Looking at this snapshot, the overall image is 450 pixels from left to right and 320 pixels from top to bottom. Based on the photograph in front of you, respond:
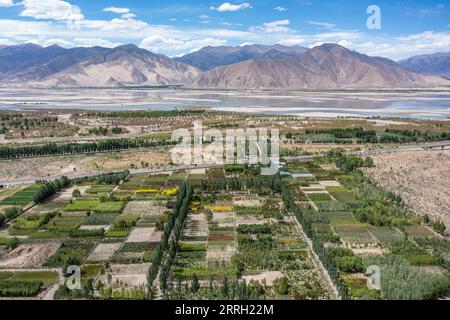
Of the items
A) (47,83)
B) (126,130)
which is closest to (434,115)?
(126,130)

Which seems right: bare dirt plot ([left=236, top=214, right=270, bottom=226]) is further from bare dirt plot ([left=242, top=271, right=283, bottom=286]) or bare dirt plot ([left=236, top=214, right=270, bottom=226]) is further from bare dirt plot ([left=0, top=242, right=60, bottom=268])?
bare dirt plot ([left=0, top=242, right=60, bottom=268])

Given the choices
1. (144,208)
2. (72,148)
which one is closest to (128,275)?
(144,208)

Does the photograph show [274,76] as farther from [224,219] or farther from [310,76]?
[224,219]

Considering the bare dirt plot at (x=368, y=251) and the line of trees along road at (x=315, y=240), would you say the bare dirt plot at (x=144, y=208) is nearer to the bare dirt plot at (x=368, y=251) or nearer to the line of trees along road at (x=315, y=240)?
the line of trees along road at (x=315, y=240)

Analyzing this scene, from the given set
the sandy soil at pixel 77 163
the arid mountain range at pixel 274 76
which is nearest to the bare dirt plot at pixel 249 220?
the sandy soil at pixel 77 163

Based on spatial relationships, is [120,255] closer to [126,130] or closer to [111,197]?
[111,197]

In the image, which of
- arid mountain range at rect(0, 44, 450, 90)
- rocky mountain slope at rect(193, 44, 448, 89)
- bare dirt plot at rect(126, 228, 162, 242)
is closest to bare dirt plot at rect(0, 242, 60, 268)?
bare dirt plot at rect(126, 228, 162, 242)

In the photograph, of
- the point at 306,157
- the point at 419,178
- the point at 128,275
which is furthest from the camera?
the point at 306,157
